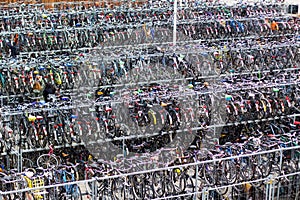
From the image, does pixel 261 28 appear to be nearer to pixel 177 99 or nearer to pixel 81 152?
pixel 177 99

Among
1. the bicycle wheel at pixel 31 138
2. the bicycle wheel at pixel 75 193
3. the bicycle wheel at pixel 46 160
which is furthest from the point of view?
the bicycle wheel at pixel 31 138

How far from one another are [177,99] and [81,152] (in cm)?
204

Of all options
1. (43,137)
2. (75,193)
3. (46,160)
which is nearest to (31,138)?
(43,137)

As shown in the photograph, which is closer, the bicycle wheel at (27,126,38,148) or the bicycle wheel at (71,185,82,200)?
the bicycle wheel at (71,185,82,200)


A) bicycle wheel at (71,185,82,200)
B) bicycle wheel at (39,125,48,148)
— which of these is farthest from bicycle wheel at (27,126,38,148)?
bicycle wheel at (71,185,82,200)

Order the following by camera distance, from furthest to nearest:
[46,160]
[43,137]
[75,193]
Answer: [43,137] < [46,160] < [75,193]

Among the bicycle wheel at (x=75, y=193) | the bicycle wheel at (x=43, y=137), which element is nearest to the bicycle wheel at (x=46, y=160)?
the bicycle wheel at (x=43, y=137)

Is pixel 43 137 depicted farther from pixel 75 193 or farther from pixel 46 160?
pixel 75 193

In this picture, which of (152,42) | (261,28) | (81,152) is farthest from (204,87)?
(261,28)

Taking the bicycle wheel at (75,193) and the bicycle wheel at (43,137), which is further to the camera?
the bicycle wheel at (43,137)

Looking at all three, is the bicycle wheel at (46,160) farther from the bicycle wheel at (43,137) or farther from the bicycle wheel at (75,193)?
the bicycle wheel at (75,193)

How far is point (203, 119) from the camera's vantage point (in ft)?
37.6

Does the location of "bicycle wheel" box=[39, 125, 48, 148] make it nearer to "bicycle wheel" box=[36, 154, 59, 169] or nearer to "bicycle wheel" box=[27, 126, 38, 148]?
"bicycle wheel" box=[27, 126, 38, 148]

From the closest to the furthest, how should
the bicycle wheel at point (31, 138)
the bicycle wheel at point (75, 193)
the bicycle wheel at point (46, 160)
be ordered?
the bicycle wheel at point (75, 193) < the bicycle wheel at point (46, 160) < the bicycle wheel at point (31, 138)
